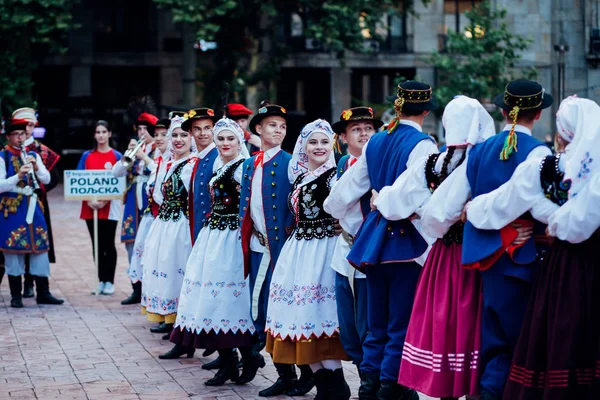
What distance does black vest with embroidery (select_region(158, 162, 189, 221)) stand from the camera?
8.96 m

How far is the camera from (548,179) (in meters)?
5.26

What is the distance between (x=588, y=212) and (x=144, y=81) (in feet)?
111

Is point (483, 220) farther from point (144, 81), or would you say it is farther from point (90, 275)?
point (144, 81)

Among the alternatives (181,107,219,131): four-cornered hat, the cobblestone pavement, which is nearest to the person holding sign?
the cobblestone pavement

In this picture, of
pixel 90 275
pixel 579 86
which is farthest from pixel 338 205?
pixel 579 86

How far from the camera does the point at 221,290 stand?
25.1 ft

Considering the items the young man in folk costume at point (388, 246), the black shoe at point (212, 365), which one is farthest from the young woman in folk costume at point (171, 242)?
the young man in folk costume at point (388, 246)

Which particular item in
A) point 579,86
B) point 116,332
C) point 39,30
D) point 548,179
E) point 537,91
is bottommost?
point 116,332

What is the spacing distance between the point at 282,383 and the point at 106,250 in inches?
216

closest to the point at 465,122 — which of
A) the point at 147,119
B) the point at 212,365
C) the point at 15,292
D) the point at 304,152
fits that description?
the point at 304,152

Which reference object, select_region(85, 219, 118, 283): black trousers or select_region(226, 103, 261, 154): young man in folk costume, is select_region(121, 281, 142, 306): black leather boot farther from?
select_region(226, 103, 261, 154): young man in folk costume

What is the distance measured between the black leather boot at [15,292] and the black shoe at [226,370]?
4.39 m

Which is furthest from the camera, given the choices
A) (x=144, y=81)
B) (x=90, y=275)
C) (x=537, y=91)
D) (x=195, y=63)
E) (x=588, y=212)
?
(x=144, y=81)

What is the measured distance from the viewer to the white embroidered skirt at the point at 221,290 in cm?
763
